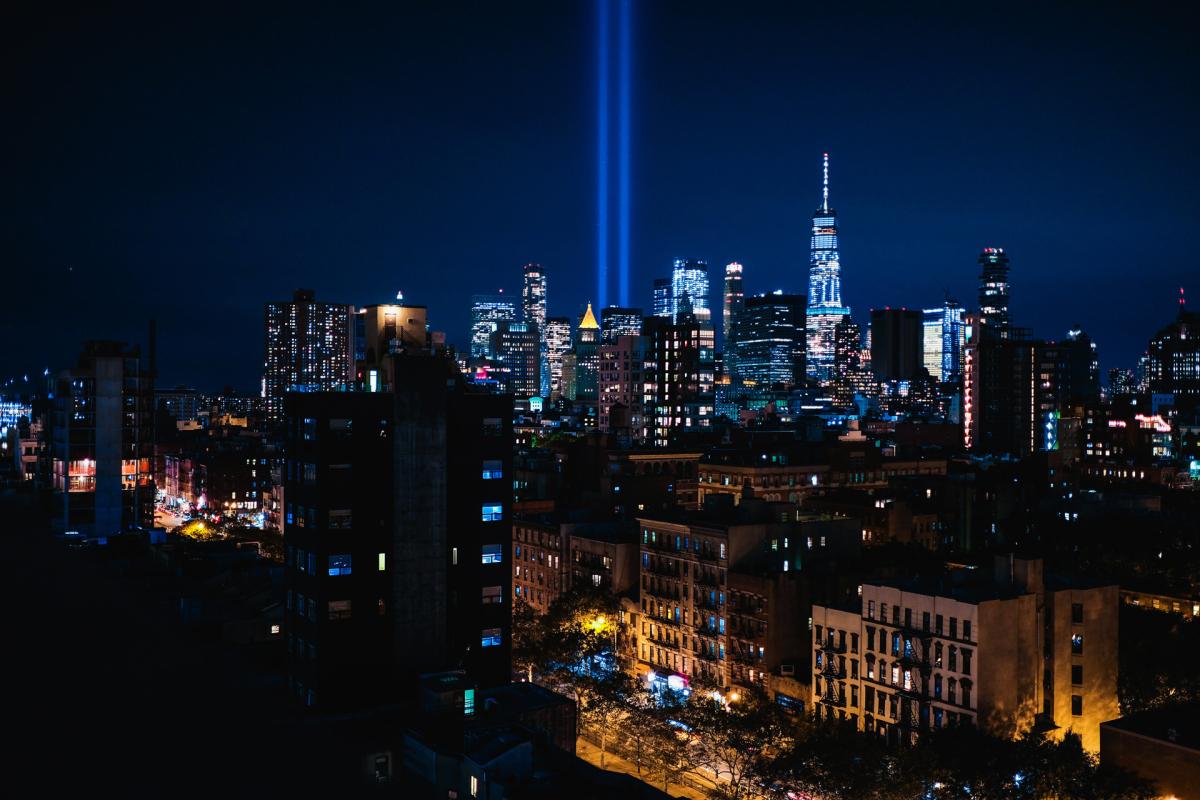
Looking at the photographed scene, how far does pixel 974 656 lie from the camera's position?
55062mm

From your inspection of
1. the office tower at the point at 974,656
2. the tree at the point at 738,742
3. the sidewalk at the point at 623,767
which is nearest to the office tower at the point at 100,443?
the sidewalk at the point at 623,767

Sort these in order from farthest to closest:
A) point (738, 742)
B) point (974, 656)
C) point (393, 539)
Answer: point (974, 656) < point (738, 742) < point (393, 539)

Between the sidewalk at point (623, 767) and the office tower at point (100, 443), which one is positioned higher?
the office tower at point (100, 443)

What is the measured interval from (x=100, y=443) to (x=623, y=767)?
6912 cm

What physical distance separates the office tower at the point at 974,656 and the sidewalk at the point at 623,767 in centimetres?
859

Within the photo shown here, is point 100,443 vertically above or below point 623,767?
above

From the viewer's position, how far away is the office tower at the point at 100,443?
103 metres

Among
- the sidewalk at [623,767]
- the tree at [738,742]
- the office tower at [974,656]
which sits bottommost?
the sidewalk at [623,767]

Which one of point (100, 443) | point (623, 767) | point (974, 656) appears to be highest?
point (100, 443)

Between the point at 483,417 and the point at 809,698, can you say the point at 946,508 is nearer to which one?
the point at 809,698

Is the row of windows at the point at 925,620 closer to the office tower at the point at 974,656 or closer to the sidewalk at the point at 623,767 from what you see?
the office tower at the point at 974,656

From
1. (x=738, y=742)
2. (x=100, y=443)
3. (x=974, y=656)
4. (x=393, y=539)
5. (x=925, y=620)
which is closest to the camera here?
(x=393, y=539)

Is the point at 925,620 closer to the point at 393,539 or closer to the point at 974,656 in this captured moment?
the point at 974,656

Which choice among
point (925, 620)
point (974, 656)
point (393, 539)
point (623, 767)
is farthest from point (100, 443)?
point (974, 656)
